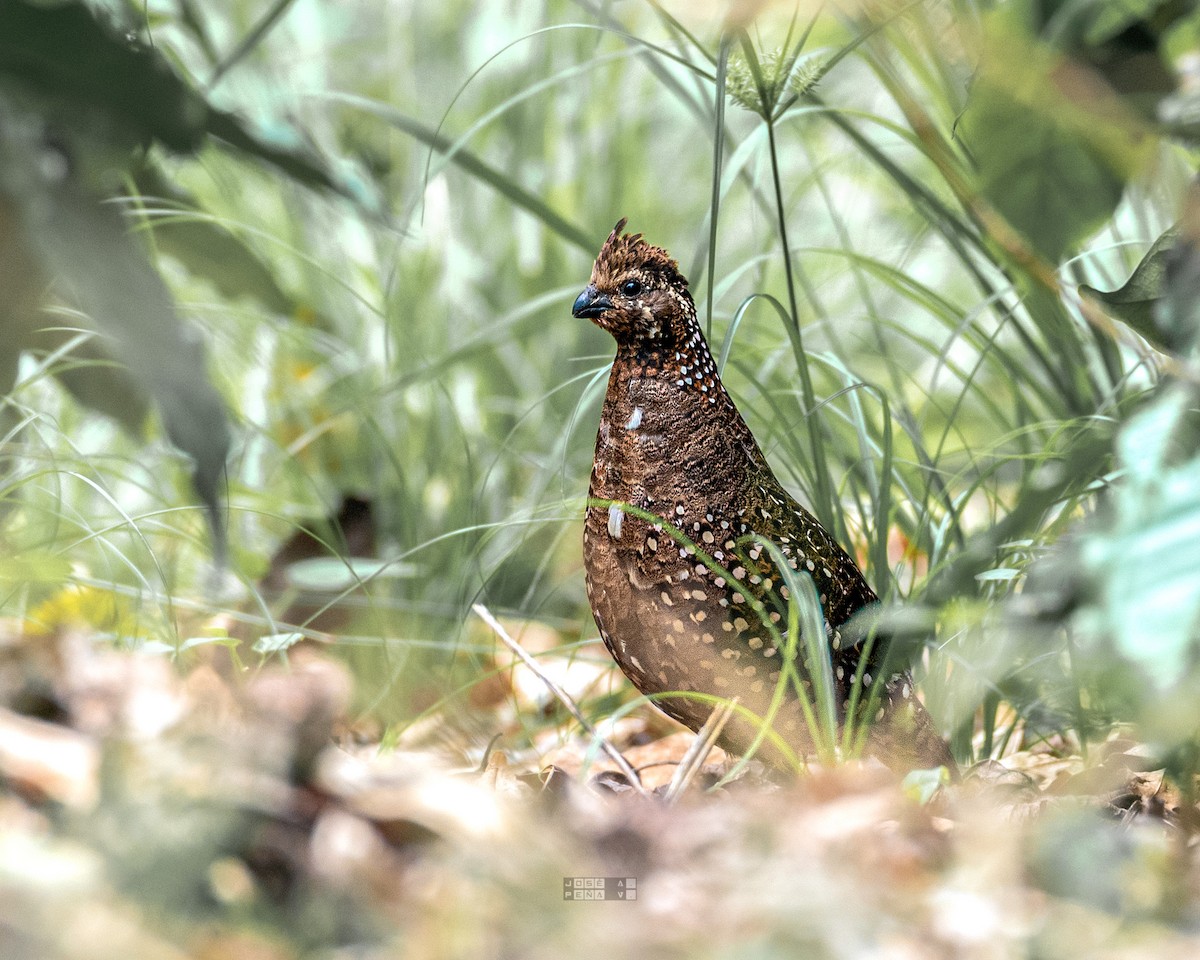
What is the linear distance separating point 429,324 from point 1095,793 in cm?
240

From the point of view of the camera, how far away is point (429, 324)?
3303 mm

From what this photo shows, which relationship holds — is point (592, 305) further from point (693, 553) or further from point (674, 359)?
point (693, 553)

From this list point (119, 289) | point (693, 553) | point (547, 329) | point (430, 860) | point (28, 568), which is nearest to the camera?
point (119, 289)

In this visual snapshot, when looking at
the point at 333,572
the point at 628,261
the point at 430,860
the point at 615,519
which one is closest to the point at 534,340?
the point at 333,572

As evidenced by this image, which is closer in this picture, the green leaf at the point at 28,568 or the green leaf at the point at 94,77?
the green leaf at the point at 94,77

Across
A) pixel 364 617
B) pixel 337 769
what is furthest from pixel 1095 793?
pixel 364 617

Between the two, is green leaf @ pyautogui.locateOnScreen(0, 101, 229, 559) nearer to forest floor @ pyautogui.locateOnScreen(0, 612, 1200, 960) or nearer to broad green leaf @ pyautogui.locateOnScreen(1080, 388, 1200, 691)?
forest floor @ pyautogui.locateOnScreen(0, 612, 1200, 960)

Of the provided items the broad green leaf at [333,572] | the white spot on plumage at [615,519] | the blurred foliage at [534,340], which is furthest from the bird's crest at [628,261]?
the broad green leaf at [333,572]

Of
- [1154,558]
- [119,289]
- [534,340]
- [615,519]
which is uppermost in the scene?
[534,340]

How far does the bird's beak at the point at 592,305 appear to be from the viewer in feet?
5.53

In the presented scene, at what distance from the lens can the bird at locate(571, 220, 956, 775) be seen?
1618 millimetres

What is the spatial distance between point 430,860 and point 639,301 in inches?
37.8

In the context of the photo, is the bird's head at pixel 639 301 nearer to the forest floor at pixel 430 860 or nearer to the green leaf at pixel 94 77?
the forest floor at pixel 430 860

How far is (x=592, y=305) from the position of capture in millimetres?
1685
